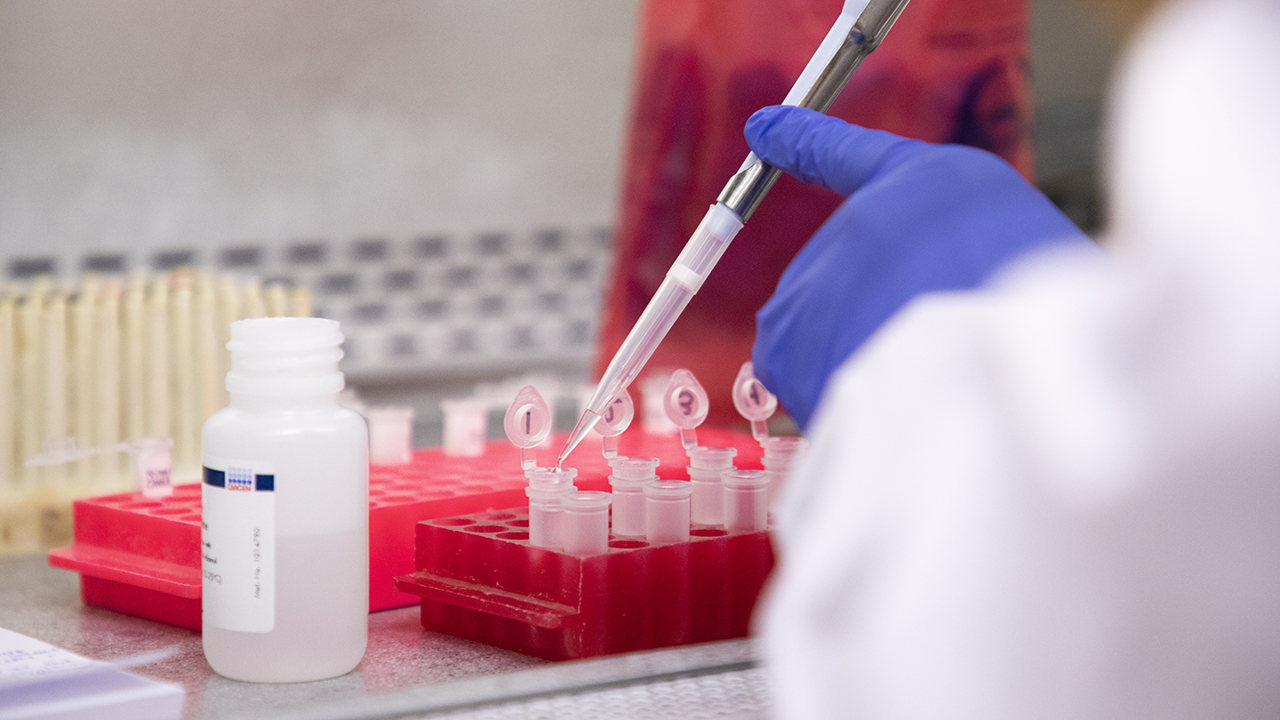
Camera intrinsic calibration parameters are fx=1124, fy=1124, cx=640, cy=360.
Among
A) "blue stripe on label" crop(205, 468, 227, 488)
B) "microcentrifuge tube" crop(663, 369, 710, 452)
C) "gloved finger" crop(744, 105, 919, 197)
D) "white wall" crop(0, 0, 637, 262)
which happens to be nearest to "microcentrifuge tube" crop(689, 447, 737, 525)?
"microcentrifuge tube" crop(663, 369, 710, 452)

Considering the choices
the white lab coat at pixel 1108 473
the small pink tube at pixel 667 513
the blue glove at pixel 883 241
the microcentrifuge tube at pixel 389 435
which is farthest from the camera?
the microcentrifuge tube at pixel 389 435

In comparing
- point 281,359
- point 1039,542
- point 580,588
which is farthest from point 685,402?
point 1039,542

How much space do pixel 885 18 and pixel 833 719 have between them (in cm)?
54

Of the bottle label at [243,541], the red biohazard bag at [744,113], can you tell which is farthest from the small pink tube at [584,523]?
the red biohazard bag at [744,113]

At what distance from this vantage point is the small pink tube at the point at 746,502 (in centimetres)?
92

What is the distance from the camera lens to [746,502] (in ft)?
3.05

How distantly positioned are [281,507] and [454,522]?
19 cm

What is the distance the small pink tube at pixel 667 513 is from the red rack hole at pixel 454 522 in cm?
15

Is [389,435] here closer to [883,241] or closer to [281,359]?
[281,359]

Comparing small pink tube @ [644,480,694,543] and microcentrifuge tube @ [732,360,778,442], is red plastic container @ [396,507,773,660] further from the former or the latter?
microcentrifuge tube @ [732,360,778,442]

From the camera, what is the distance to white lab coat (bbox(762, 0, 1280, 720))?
0.45 m

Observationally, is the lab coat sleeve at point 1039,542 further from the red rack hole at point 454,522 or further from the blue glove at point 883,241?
the red rack hole at point 454,522

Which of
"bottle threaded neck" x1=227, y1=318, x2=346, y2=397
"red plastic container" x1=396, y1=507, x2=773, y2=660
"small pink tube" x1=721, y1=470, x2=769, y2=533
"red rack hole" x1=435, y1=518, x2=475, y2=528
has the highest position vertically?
"bottle threaded neck" x1=227, y1=318, x2=346, y2=397

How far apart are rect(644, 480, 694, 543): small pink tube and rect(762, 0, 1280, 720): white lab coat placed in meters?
0.37
